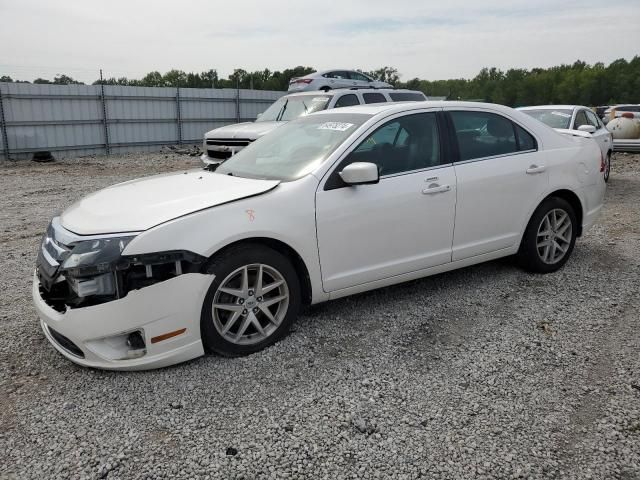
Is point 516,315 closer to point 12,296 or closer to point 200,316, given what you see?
point 200,316

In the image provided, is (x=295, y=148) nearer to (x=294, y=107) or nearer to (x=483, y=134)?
(x=483, y=134)

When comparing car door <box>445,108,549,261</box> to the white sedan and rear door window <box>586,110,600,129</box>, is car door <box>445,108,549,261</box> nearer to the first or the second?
the white sedan

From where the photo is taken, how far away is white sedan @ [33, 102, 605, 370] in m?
3.12

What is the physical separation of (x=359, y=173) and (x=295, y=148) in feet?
2.81

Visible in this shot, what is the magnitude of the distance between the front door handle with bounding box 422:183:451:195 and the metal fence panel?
54.1 feet

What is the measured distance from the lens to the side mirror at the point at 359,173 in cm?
363

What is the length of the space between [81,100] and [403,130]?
55.3 ft

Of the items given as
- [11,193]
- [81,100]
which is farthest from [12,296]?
[81,100]

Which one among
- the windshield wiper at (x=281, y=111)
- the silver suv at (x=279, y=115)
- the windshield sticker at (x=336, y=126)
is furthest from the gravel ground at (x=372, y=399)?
the windshield wiper at (x=281, y=111)

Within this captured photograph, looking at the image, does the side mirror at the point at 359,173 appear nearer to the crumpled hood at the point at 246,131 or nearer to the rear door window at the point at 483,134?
the rear door window at the point at 483,134

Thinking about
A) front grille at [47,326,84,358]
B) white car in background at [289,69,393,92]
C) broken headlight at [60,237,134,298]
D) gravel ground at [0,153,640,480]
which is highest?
white car in background at [289,69,393,92]

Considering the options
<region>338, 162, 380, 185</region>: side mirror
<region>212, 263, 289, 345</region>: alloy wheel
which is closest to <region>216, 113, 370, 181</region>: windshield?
<region>338, 162, 380, 185</region>: side mirror

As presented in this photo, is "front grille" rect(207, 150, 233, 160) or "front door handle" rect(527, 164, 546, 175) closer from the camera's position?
"front door handle" rect(527, 164, 546, 175)

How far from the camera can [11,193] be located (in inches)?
423
